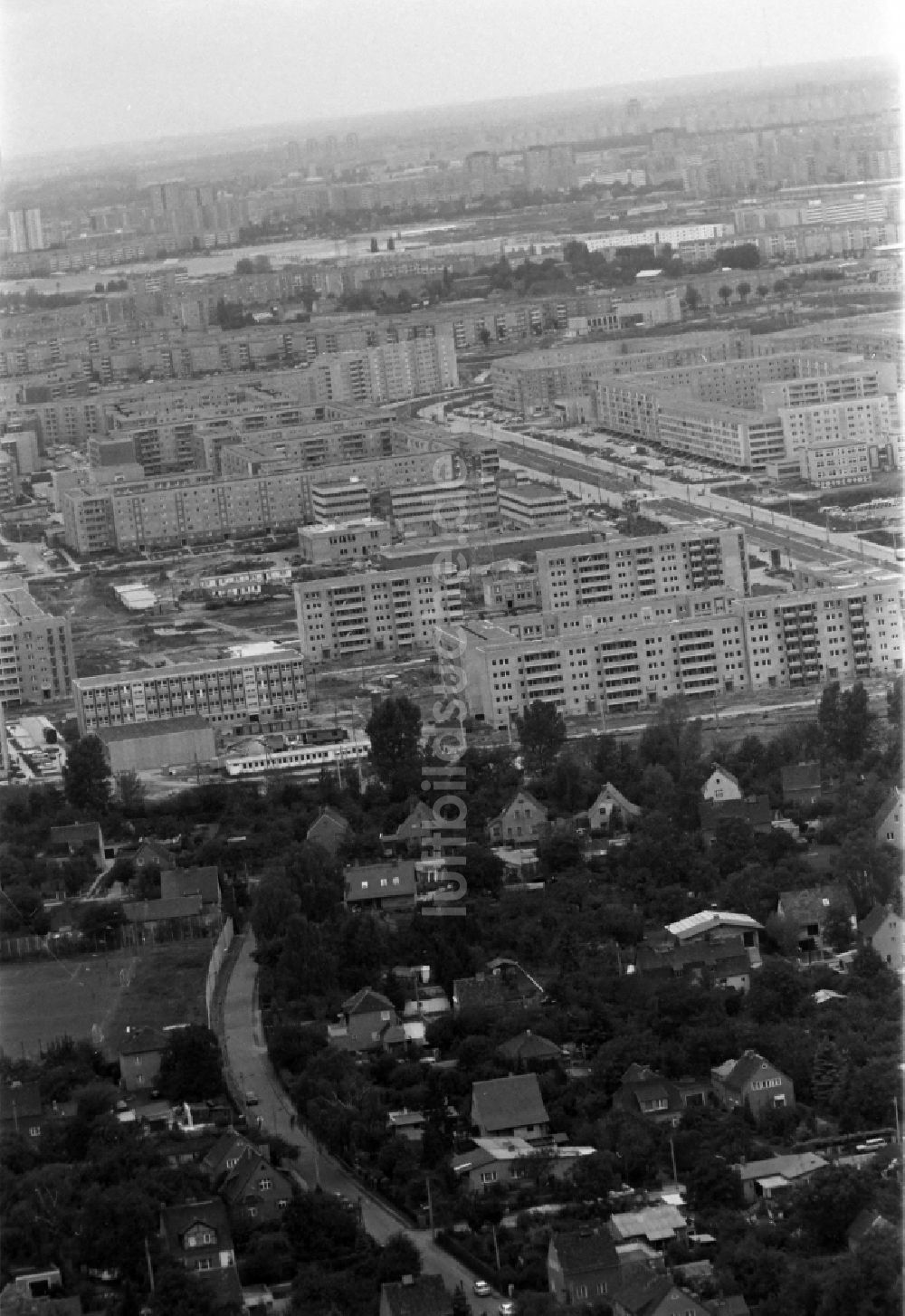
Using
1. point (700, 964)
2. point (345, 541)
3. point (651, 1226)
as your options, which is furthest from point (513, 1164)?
point (345, 541)

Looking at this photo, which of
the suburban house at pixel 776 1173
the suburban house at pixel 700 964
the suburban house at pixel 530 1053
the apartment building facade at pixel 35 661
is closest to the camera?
the suburban house at pixel 776 1173

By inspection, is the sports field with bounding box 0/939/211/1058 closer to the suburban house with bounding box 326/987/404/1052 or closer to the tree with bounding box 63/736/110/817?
the suburban house with bounding box 326/987/404/1052

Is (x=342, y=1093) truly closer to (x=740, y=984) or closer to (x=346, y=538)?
(x=740, y=984)

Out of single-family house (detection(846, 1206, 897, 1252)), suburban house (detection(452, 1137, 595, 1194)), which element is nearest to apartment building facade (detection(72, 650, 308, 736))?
suburban house (detection(452, 1137, 595, 1194))

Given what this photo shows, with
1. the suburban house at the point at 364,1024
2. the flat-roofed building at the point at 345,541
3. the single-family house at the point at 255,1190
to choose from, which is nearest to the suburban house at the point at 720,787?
the suburban house at the point at 364,1024

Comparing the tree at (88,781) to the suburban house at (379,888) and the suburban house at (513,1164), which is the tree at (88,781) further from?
the suburban house at (513,1164)

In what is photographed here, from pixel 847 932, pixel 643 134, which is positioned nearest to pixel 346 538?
pixel 847 932

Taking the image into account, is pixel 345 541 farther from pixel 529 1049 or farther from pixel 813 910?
pixel 529 1049
